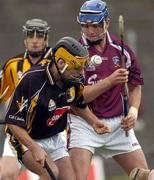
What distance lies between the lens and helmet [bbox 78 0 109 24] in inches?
427

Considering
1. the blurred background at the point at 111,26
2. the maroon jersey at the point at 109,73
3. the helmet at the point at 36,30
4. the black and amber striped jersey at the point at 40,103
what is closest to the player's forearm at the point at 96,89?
the black and amber striped jersey at the point at 40,103

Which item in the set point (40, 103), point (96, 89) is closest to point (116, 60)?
point (96, 89)

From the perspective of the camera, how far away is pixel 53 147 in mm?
10656

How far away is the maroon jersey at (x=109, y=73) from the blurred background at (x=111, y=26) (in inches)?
234

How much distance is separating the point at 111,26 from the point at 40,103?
7886 mm

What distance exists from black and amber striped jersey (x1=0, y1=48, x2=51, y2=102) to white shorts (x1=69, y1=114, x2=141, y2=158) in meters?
1.30

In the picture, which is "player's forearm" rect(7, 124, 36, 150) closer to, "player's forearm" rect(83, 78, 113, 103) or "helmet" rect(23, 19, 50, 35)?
"player's forearm" rect(83, 78, 113, 103)

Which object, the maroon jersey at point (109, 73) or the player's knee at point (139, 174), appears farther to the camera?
the maroon jersey at point (109, 73)

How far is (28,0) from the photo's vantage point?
18.7m

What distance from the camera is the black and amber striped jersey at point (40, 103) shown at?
33.1ft

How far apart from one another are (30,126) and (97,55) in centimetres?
107

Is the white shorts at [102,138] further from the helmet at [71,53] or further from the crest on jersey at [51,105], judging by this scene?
the helmet at [71,53]

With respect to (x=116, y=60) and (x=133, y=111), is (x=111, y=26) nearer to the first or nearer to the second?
(x=116, y=60)

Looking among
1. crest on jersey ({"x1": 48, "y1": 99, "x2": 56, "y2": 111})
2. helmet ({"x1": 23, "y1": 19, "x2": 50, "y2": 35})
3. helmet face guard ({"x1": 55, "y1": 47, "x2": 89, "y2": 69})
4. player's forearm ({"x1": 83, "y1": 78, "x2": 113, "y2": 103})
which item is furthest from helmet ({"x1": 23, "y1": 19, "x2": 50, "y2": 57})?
helmet face guard ({"x1": 55, "y1": 47, "x2": 89, "y2": 69})
